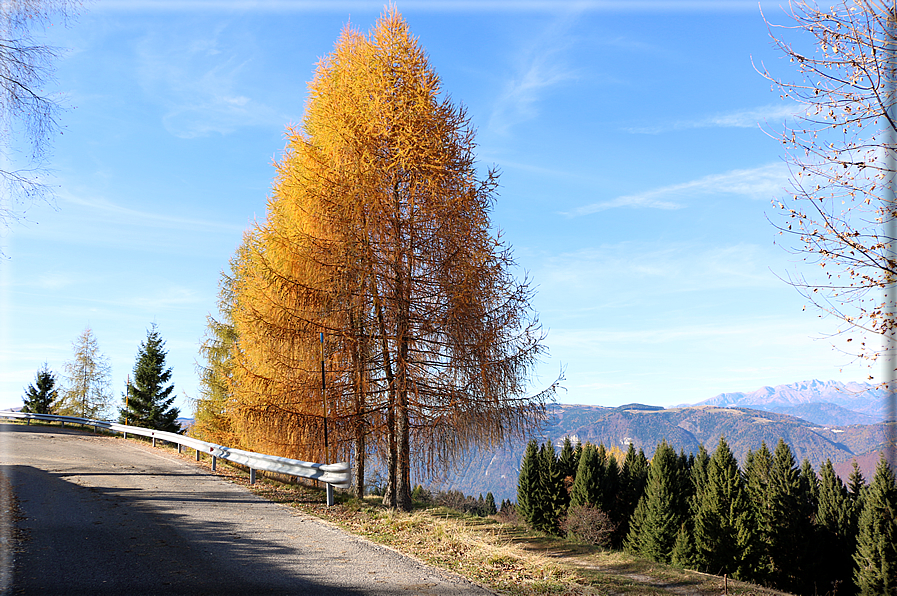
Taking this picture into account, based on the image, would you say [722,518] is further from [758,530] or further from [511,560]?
[511,560]

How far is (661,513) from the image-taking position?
130 ft

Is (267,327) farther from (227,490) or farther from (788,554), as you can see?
(788,554)

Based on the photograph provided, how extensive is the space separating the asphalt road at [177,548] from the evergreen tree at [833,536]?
36.8 m

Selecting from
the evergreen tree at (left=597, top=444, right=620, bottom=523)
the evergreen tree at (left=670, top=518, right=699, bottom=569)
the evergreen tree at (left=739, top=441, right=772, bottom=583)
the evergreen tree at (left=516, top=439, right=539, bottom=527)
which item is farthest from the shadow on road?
the evergreen tree at (left=516, top=439, right=539, bottom=527)

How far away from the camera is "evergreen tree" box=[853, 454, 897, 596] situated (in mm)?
26906

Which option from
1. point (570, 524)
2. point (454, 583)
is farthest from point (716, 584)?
point (570, 524)

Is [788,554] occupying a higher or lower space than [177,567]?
lower

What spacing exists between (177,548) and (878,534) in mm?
34192

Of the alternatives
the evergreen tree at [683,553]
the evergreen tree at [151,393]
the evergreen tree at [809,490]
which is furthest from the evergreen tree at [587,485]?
the evergreen tree at [151,393]

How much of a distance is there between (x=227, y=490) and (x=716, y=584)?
8.69 meters

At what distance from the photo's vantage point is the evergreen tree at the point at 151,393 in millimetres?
32781

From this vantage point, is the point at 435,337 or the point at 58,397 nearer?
the point at 435,337

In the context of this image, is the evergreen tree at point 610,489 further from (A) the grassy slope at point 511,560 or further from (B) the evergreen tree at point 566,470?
(A) the grassy slope at point 511,560

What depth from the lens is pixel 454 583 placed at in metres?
5.94
